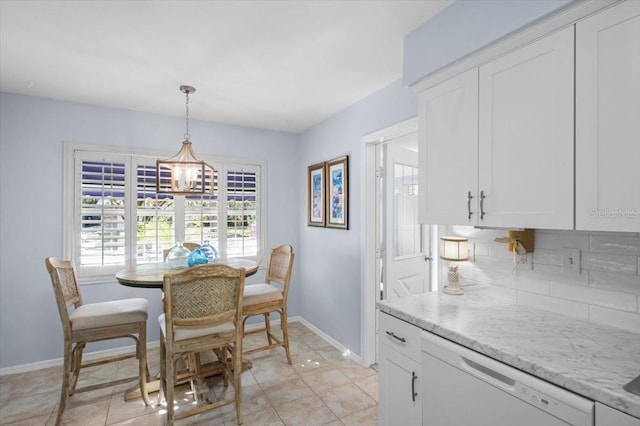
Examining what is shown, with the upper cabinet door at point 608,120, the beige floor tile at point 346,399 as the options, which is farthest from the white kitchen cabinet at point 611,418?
the beige floor tile at point 346,399

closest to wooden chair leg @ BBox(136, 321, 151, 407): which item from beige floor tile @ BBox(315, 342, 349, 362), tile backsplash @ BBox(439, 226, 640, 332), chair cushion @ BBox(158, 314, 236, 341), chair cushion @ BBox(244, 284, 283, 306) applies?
chair cushion @ BBox(158, 314, 236, 341)

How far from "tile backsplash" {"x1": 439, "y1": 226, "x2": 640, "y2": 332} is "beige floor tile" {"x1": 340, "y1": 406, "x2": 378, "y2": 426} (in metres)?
1.18

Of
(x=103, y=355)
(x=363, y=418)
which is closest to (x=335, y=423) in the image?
(x=363, y=418)

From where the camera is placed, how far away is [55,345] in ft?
9.98

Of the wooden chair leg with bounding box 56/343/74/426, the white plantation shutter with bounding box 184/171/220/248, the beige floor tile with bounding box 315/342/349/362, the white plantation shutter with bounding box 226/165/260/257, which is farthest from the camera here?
the white plantation shutter with bounding box 226/165/260/257

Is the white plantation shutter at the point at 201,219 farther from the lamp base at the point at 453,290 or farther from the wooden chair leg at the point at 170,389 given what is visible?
the lamp base at the point at 453,290

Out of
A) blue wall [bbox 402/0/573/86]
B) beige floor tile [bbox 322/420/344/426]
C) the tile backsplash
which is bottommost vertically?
beige floor tile [bbox 322/420/344/426]

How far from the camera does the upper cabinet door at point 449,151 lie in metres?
1.63

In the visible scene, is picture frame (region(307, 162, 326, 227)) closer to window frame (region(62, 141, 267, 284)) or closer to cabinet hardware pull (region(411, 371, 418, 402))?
window frame (region(62, 141, 267, 284))

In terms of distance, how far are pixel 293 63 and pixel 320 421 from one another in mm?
2556

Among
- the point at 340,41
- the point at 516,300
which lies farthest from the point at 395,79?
the point at 516,300

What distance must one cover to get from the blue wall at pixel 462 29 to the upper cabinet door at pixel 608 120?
0.19 meters

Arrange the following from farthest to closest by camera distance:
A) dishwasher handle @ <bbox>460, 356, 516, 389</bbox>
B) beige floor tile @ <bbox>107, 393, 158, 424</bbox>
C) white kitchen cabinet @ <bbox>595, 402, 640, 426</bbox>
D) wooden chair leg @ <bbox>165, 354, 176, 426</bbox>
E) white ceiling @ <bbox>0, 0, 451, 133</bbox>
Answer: beige floor tile @ <bbox>107, 393, 158, 424</bbox>
wooden chair leg @ <bbox>165, 354, 176, 426</bbox>
white ceiling @ <bbox>0, 0, 451, 133</bbox>
dishwasher handle @ <bbox>460, 356, 516, 389</bbox>
white kitchen cabinet @ <bbox>595, 402, 640, 426</bbox>

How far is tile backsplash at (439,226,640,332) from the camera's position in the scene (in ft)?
4.44
